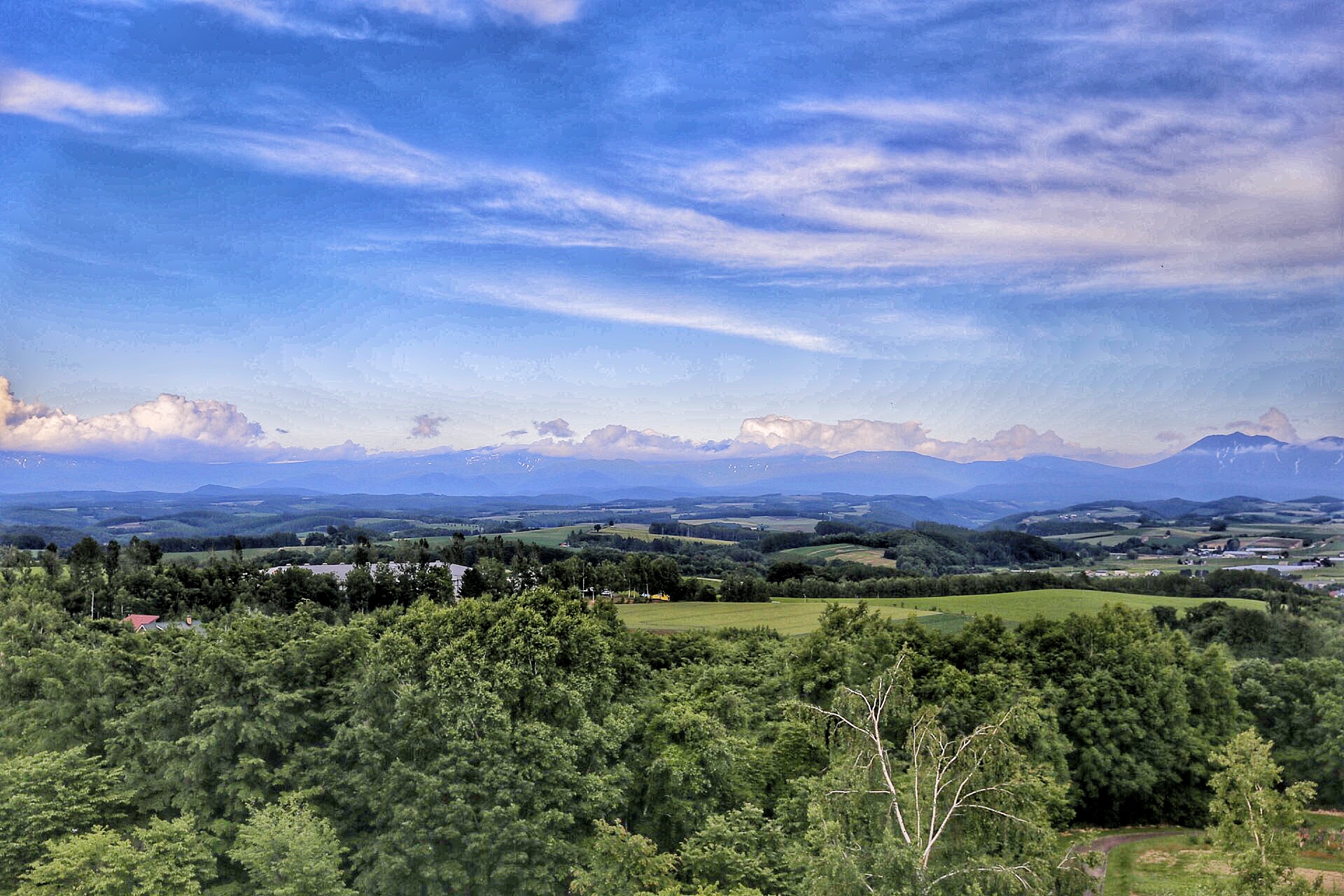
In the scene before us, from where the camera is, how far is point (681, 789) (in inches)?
1094

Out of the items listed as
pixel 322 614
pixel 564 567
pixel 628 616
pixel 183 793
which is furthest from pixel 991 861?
pixel 564 567

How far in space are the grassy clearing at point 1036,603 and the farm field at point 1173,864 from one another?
24.2 metres

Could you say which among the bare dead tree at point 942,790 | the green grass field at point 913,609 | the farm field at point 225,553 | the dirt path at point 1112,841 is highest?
the bare dead tree at point 942,790

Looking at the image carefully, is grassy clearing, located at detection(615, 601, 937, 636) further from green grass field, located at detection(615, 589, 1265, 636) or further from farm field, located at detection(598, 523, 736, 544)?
farm field, located at detection(598, 523, 736, 544)

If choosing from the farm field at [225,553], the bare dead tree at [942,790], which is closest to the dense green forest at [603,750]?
the bare dead tree at [942,790]

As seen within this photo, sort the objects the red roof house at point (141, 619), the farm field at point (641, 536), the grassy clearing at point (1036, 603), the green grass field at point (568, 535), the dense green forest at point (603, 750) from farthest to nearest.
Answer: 1. the farm field at point (641, 536)
2. the green grass field at point (568, 535)
3. the grassy clearing at point (1036, 603)
4. the red roof house at point (141, 619)
5. the dense green forest at point (603, 750)

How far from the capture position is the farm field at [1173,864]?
29422 mm

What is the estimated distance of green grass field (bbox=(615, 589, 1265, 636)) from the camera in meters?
62.9

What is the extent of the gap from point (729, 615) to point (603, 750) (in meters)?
42.4

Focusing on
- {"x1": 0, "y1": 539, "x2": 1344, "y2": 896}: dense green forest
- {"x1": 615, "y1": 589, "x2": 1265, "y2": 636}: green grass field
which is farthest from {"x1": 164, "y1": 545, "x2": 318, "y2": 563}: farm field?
{"x1": 615, "y1": 589, "x2": 1265, "y2": 636}: green grass field

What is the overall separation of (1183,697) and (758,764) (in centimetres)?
2607

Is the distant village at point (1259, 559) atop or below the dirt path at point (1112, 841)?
atop

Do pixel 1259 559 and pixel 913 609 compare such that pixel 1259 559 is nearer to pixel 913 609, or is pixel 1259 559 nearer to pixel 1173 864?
pixel 913 609

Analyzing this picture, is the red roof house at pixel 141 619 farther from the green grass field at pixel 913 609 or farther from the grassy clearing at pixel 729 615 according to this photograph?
the green grass field at pixel 913 609
